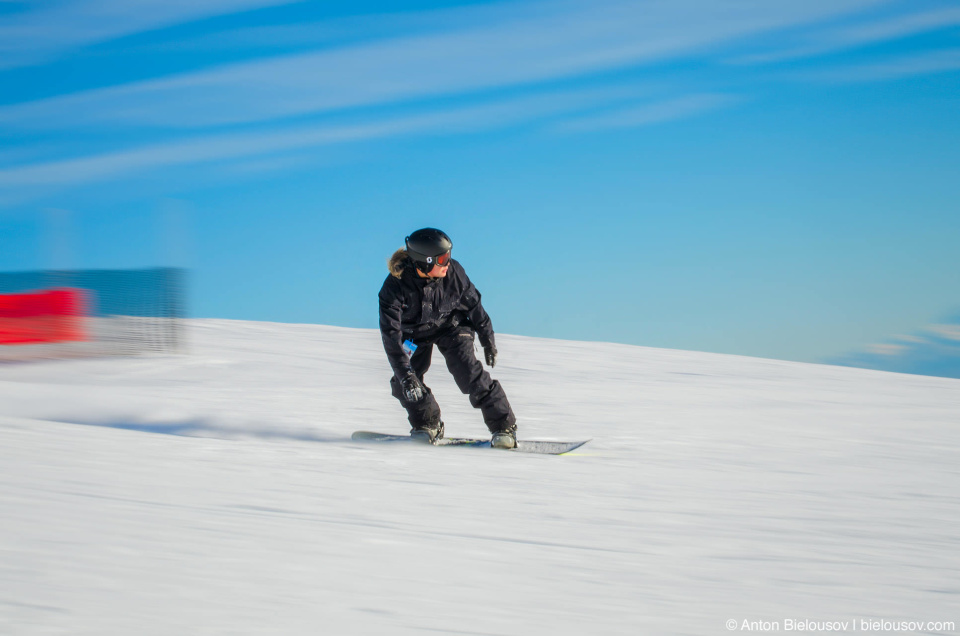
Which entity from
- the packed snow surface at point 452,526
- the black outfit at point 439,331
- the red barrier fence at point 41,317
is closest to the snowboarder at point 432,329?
the black outfit at point 439,331

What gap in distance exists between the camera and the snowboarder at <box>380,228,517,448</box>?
5570 mm

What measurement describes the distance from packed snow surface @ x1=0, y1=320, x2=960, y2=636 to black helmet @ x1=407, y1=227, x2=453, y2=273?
1304 millimetres

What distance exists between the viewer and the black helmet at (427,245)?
547cm

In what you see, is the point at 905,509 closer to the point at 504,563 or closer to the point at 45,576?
the point at 504,563

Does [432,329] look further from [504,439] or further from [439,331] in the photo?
[504,439]

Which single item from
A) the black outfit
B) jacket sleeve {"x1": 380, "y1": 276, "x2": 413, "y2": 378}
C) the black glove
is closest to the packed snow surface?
the black glove

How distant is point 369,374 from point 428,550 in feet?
27.1

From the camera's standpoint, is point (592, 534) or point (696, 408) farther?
point (696, 408)

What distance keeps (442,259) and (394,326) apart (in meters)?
0.58

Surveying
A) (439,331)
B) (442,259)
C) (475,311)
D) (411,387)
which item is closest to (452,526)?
(411,387)

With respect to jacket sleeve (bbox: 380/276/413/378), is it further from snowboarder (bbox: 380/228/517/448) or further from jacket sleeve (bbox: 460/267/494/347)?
jacket sleeve (bbox: 460/267/494/347)

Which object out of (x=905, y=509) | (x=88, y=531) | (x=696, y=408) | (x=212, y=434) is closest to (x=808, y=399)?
(x=696, y=408)

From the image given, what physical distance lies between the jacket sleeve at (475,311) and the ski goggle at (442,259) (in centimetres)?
34

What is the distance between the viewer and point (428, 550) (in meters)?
2.79
